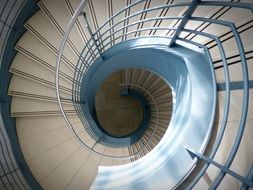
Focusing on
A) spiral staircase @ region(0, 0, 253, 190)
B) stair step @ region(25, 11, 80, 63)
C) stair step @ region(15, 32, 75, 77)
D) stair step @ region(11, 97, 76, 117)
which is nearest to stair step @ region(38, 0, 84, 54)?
spiral staircase @ region(0, 0, 253, 190)

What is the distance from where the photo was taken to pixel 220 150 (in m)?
2.26

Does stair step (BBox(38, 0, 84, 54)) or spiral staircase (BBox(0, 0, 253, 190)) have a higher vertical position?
stair step (BBox(38, 0, 84, 54))

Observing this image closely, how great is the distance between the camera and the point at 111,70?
5.70 m

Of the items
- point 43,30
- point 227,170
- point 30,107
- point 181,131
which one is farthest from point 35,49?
point 227,170


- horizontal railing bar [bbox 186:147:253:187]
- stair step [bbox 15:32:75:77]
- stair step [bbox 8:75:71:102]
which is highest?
stair step [bbox 15:32:75:77]

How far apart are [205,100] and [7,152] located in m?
3.86

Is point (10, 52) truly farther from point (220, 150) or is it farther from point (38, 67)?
point (220, 150)

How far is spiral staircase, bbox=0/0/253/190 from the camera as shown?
90.2 inches

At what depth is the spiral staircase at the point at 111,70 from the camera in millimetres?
2291


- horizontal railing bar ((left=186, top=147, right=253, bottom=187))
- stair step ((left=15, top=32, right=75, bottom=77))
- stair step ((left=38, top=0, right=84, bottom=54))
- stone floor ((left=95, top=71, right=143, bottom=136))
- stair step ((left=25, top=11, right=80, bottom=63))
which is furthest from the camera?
stone floor ((left=95, top=71, right=143, bottom=136))

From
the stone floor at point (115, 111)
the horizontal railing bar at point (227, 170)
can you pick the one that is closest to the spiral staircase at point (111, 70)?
the horizontal railing bar at point (227, 170)

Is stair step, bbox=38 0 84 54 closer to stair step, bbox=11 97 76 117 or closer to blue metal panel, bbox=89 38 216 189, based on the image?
blue metal panel, bbox=89 38 216 189

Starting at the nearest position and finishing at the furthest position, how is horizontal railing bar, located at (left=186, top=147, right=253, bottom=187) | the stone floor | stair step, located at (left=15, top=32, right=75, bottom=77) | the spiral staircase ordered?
horizontal railing bar, located at (left=186, top=147, right=253, bottom=187) → the spiral staircase → stair step, located at (left=15, top=32, right=75, bottom=77) → the stone floor

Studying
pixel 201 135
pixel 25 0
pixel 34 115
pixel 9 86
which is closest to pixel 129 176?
pixel 201 135
